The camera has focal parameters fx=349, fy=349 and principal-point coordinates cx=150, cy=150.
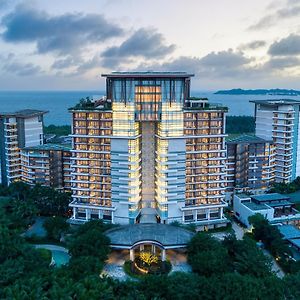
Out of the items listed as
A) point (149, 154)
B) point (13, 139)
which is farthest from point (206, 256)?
point (13, 139)

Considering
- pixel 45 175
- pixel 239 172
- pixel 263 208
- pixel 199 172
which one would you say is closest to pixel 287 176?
pixel 239 172

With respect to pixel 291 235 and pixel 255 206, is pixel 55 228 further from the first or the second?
pixel 291 235

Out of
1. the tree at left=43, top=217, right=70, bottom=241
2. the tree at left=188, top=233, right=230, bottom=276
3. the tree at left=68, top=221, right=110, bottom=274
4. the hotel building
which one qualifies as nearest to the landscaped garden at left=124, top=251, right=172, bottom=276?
the tree at left=188, top=233, right=230, bottom=276

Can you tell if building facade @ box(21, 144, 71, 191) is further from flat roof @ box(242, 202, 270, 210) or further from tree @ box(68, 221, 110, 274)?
flat roof @ box(242, 202, 270, 210)

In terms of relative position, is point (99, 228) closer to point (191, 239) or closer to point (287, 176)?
point (191, 239)

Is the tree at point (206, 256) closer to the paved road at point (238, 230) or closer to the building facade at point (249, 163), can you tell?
the paved road at point (238, 230)
